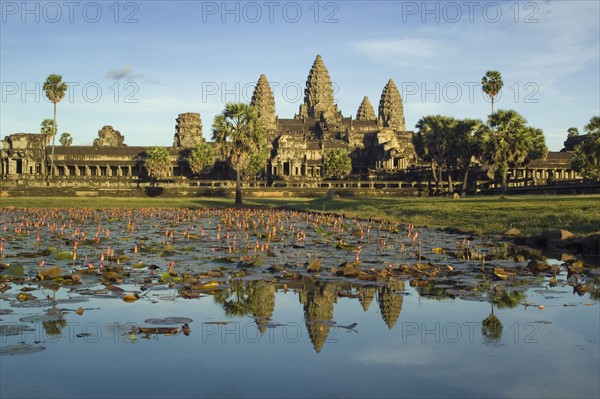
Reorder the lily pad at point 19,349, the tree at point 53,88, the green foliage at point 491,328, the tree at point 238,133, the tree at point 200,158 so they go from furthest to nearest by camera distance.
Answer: the tree at point 200,158, the tree at point 53,88, the tree at point 238,133, the green foliage at point 491,328, the lily pad at point 19,349

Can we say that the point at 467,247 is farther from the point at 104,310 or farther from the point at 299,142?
the point at 299,142

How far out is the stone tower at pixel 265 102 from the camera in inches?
6919

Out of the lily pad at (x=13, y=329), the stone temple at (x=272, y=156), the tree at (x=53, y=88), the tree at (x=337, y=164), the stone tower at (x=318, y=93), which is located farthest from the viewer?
the stone tower at (x=318, y=93)

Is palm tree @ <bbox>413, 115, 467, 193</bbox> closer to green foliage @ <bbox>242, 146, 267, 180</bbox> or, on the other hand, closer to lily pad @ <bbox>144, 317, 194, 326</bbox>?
green foliage @ <bbox>242, 146, 267, 180</bbox>

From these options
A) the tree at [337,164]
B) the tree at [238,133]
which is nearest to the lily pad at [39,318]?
the tree at [238,133]

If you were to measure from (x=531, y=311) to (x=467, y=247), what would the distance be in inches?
405

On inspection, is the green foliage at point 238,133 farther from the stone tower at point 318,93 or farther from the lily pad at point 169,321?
the stone tower at point 318,93

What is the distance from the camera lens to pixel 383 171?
128125mm

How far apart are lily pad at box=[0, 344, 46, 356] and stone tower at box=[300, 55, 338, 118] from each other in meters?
183

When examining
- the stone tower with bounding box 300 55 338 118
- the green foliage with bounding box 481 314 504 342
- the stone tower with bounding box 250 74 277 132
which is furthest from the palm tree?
the stone tower with bounding box 300 55 338 118

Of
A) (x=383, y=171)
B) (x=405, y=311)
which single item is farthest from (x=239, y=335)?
(x=383, y=171)

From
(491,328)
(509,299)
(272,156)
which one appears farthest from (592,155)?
(272,156)

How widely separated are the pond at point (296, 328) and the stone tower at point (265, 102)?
160020 millimetres

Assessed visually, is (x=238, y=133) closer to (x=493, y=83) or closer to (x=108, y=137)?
(x=493, y=83)
